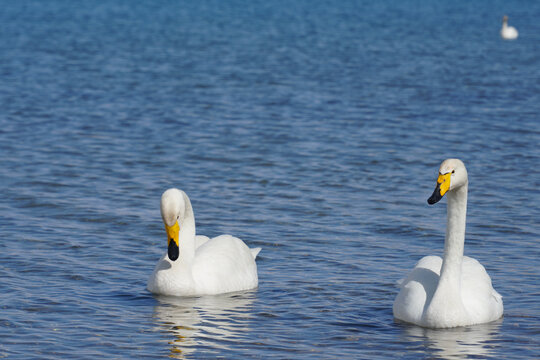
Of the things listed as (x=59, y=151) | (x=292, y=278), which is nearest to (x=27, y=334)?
(x=292, y=278)

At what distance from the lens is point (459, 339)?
397 inches

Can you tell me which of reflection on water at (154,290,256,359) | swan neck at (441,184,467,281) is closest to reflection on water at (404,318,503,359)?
swan neck at (441,184,467,281)

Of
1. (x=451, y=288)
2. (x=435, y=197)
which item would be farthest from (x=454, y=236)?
(x=435, y=197)

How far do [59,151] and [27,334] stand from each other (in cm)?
1009

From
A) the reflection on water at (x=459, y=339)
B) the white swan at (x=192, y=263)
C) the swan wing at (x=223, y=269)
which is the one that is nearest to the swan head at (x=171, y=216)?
the white swan at (x=192, y=263)

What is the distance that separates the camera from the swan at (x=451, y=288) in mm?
10250

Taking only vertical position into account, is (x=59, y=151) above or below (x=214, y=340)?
above

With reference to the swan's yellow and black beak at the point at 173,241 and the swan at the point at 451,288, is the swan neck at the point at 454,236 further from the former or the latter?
the swan's yellow and black beak at the point at 173,241

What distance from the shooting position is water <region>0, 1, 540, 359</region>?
1029 centimetres

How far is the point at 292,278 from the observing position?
12.3m

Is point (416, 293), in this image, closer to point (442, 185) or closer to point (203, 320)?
Answer: point (442, 185)

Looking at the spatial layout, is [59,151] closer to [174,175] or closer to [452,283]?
[174,175]

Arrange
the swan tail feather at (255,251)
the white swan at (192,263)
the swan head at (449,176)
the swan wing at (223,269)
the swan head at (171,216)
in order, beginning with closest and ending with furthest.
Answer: the swan head at (449,176) → the swan head at (171,216) → the white swan at (192,263) → the swan wing at (223,269) → the swan tail feather at (255,251)

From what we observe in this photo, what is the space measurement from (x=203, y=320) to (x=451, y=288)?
8.33 feet
